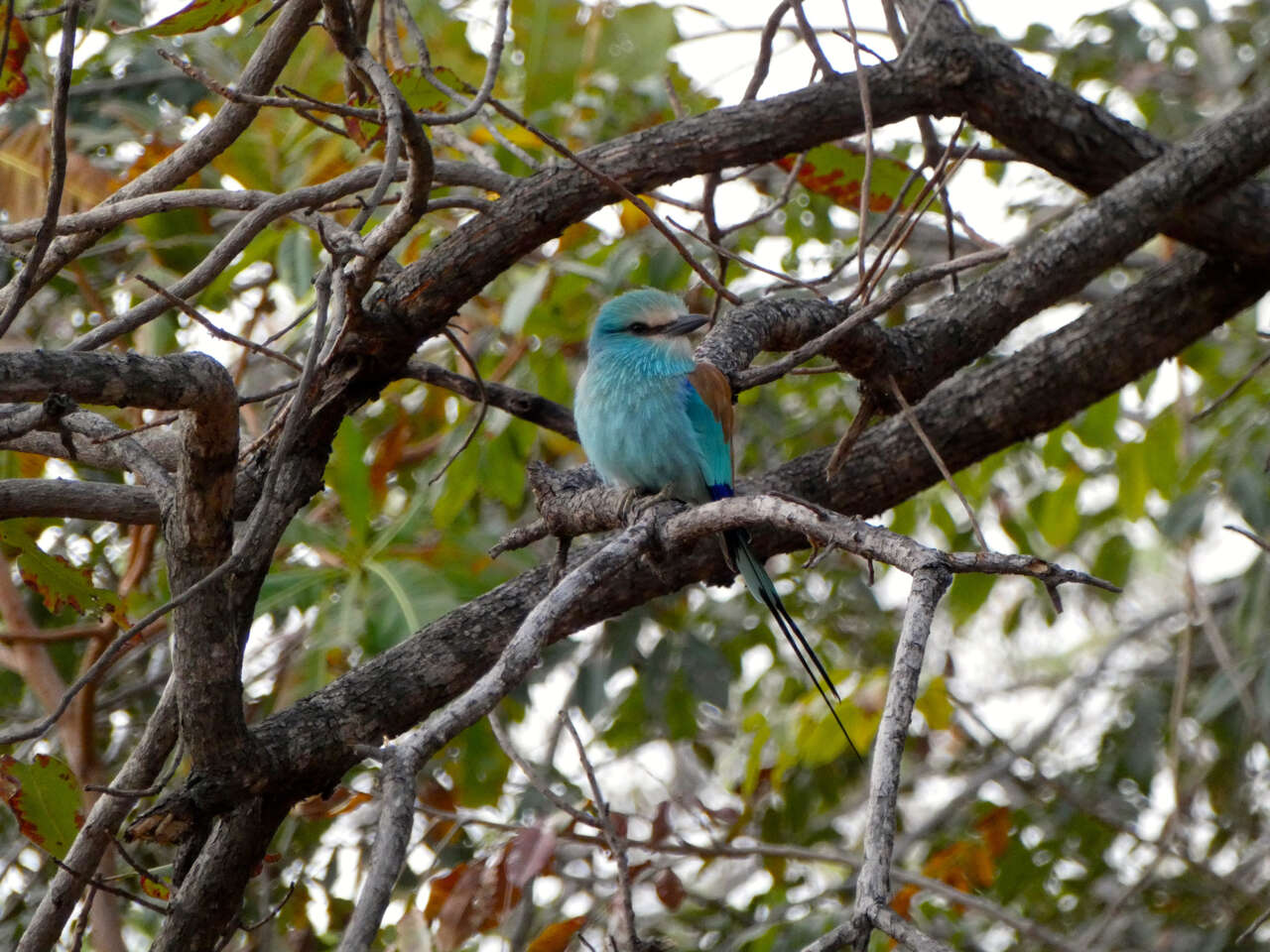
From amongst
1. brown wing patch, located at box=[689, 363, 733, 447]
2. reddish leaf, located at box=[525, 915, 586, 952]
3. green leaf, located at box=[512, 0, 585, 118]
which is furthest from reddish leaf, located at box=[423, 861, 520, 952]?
green leaf, located at box=[512, 0, 585, 118]

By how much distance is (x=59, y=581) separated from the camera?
2.71 metres

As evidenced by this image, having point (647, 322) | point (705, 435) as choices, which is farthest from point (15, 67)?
point (705, 435)

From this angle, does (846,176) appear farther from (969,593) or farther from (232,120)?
(232,120)

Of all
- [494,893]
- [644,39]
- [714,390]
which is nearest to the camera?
[714,390]

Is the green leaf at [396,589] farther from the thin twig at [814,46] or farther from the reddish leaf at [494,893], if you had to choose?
the thin twig at [814,46]

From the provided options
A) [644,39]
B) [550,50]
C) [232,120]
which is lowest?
[232,120]

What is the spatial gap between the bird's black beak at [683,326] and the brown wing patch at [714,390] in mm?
280

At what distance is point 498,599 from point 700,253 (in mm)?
1735

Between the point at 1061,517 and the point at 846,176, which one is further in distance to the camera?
the point at 1061,517

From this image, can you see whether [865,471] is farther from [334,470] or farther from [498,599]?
[334,470]

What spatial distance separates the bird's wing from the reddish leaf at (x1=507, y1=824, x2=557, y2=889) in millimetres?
940

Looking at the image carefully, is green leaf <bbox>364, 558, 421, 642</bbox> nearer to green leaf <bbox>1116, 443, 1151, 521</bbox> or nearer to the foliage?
the foliage

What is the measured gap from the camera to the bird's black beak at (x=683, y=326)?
11.2 feet

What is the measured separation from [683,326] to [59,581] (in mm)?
1656
